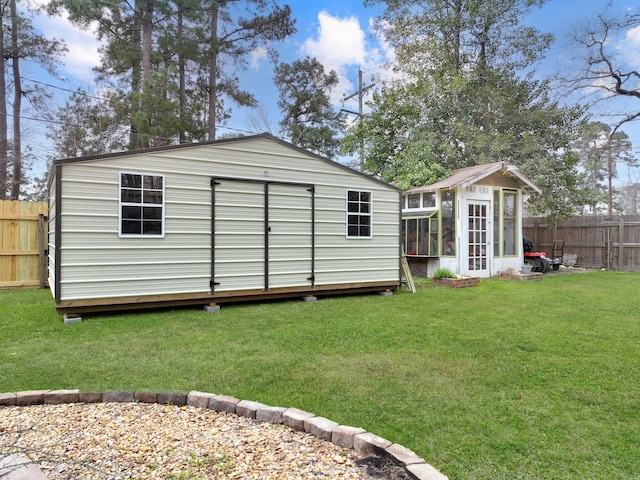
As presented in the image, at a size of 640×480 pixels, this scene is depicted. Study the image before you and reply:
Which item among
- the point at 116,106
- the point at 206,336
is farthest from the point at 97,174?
the point at 116,106

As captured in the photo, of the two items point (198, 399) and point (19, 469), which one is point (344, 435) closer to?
point (198, 399)

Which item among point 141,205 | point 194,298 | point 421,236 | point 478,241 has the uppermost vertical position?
point 141,205

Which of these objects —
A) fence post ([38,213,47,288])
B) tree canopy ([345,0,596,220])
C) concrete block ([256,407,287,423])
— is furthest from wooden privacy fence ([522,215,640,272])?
fence post ([38,213,47,288])

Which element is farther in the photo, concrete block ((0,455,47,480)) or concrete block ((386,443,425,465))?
concrete block ((386,443,425,465))

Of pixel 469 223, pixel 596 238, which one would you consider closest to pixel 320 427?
pixel 469 223

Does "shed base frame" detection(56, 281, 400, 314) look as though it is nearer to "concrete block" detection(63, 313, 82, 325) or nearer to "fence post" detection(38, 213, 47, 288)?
"concrete block" detection(63, 313, 82, 325)

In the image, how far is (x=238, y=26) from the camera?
14633 mm

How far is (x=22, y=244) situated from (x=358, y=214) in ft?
22.6

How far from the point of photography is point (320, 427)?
7.34ft

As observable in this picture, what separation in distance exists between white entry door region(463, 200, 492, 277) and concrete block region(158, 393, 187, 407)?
8.77 m

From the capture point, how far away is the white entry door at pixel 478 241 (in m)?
10.3

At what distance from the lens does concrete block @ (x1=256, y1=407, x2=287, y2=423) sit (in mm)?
2410

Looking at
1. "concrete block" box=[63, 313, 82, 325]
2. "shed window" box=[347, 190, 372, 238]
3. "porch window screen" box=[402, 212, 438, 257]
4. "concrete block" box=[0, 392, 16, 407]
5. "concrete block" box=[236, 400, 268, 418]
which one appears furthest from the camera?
"porch window screen" box=[402, 212, 438, 257]

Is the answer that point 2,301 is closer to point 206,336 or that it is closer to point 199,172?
point 199,172
